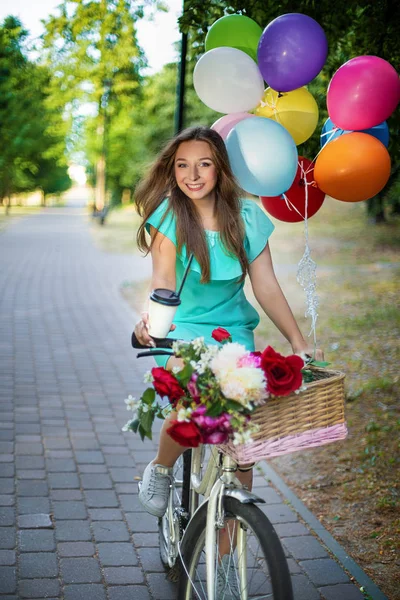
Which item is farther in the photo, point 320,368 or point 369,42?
point 369,42

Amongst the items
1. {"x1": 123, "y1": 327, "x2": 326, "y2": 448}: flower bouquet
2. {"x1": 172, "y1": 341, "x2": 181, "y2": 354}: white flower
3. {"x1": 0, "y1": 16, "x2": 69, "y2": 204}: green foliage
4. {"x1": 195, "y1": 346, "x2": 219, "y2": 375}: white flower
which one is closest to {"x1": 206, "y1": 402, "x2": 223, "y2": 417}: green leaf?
{"x1": 123, "y1": 327, "x2": 326, "y2": 448}: flower bouquet

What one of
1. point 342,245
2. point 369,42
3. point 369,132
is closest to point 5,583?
point 369,132

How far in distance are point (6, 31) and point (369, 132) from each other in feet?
14.4

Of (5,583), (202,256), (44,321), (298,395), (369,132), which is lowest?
(44,321)

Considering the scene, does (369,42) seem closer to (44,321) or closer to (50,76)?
(50,76)

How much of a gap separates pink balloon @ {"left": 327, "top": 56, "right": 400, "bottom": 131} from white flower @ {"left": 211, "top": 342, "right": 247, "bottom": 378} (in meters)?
1.74

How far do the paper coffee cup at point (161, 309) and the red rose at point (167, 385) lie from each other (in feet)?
0.58

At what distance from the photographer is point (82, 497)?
407cm

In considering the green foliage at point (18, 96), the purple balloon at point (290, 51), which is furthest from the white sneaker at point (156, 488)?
the green foliage at point (18, 96)

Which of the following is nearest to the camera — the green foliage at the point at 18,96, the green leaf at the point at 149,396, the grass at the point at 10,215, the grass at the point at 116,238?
the green leaf at the point at 149,396

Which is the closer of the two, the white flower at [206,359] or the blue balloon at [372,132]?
the white flower at [206,359]

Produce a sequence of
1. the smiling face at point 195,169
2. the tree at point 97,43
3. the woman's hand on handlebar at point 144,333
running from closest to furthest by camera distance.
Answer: the woman's hand on handlebar at point 144,333
the smiling face at point 195,169
the tree at point 97,43

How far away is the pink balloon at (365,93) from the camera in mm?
3256

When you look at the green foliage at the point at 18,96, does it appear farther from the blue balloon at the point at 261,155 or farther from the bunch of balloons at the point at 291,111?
the blue balloon at the point at 261,155
